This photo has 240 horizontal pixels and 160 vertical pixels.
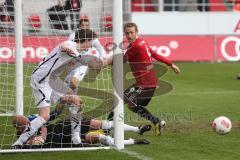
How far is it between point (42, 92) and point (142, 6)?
827 inches

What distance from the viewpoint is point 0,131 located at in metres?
11.7

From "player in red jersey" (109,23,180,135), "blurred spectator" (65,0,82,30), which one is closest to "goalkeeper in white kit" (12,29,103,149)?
"player in red jersey" (109,23,180,135)

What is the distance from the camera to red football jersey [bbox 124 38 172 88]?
11562 millimetres

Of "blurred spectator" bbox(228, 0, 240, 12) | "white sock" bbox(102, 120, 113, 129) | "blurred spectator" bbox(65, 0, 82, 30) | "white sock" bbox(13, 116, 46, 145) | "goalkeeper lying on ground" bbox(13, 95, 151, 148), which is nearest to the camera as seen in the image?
"white sock" bbox(13, 116, 46, 145)

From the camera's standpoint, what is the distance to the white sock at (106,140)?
33.2 feet

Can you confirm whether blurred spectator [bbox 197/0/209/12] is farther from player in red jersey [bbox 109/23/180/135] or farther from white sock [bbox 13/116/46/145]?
white sock [bbox 13/116/46/145]

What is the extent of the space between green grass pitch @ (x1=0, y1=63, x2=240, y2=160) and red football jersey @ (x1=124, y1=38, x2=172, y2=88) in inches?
35.7

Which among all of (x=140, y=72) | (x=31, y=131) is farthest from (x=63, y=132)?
(x=140, y=72)

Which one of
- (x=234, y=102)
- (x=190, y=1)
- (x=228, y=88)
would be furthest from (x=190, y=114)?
(x=190, y=1)

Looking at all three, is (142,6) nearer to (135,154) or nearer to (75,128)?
(75,128)

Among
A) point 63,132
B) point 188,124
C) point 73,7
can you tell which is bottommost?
point 188,124

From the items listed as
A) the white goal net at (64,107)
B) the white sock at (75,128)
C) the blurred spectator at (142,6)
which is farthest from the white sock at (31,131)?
the blurred spectator at (142,6)

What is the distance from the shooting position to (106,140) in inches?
401

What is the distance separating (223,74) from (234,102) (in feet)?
23.3
